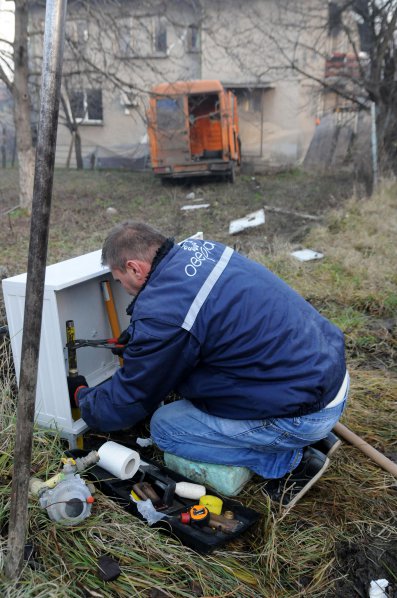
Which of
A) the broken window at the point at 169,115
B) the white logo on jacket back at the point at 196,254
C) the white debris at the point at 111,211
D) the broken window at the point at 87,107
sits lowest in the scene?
the white debris at the point at 111,211

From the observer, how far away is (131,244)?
2.27 metres

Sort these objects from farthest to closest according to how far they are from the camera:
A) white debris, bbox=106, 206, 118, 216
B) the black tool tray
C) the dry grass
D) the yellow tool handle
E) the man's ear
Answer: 1. white debris, bbox=106, 206, 118, 216
2. the yellow tool handle
3. the man's ear
4. the black tool tray
5. the dry grass

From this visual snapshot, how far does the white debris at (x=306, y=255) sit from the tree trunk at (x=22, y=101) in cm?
601

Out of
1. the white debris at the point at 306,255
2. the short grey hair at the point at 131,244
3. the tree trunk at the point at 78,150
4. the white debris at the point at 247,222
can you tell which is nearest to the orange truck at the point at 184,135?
the white debris at the point at 247,222

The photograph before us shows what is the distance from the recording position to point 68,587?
1.80 metres

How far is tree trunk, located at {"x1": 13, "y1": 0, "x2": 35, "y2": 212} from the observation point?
9102 millimetres

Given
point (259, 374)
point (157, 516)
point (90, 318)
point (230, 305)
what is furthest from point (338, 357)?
point (90, 318)

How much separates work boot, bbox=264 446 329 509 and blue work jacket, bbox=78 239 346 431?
39cm

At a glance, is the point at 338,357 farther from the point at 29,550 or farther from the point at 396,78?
the point at 396,78

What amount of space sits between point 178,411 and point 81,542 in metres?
0.69

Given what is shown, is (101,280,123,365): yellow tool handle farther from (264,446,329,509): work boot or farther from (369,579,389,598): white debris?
(369,579,389,598): white debris

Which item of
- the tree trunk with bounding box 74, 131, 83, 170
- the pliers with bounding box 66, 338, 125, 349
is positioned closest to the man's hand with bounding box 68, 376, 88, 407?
the pliers with bounding box 66, 338, 125, 349

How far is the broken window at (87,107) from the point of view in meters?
17.4

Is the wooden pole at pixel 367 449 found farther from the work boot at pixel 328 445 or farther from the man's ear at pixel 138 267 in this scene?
the man's ear at pixel 138 267
